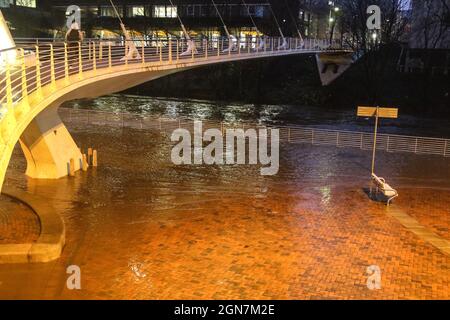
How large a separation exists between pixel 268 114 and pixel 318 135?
1806 centimetres

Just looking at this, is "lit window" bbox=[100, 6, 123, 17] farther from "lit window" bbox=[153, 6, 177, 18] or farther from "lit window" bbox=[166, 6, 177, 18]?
"lit window" bbox=[166, 6, 177, 18]

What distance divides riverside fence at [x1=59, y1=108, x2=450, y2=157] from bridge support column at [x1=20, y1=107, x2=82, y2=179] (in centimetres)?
1076

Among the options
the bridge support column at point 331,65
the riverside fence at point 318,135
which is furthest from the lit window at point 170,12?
the riverside fence at point 318,135

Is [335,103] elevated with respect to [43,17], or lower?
lower

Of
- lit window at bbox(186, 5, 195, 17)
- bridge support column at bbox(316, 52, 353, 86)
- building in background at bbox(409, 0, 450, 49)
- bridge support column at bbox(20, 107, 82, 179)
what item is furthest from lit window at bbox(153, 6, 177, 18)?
bridge support column at bbox(20, 107, 82, 179)

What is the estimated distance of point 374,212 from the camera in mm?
14281

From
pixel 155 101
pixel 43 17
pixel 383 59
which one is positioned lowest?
pixel 155 101

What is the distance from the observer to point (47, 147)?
16578mm

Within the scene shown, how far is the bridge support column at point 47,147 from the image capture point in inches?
641

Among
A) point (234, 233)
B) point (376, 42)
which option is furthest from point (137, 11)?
point (234, 233)

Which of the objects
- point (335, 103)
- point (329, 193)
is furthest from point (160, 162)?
point (335, 103)
